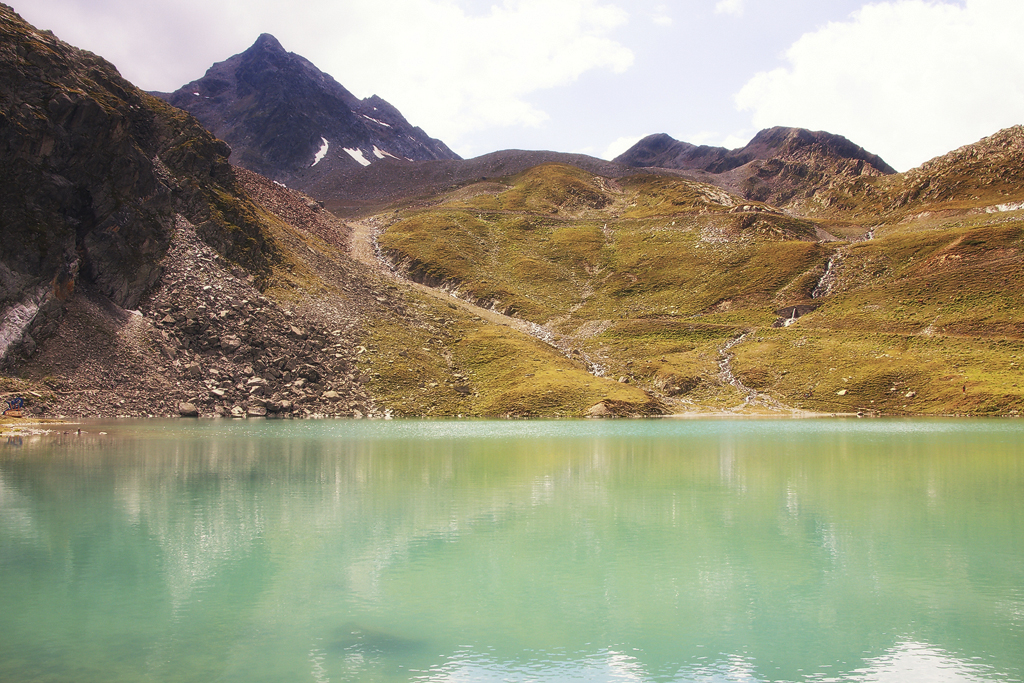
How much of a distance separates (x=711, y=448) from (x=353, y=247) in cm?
11148

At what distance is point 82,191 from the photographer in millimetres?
78562

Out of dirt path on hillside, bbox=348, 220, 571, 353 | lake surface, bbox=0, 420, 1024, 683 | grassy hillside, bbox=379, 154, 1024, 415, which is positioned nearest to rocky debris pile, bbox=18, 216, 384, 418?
grassy hillside, bbox=379, 154, 1024, 415

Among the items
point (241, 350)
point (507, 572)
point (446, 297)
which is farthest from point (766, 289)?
point (507, 572)

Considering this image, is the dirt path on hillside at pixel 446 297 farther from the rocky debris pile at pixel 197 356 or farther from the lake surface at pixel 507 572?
the lake surface at pixel 507 572

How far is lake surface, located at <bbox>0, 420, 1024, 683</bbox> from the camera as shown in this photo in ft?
41.9

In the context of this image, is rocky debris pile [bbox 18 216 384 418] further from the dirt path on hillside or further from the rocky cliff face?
the dirt path on hillside

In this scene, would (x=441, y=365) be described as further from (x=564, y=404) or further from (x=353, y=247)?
(x=353, y=247)

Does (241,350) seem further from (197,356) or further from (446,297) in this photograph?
(446,297)

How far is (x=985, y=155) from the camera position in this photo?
17012 cm

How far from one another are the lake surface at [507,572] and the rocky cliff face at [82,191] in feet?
134

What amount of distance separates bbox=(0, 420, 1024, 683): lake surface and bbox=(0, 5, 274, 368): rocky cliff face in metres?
41.0

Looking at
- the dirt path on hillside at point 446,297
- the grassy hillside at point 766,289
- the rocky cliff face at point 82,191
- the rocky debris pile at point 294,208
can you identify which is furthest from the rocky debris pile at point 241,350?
the rocky debris pile at point 294,208

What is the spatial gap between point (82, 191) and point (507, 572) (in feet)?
273

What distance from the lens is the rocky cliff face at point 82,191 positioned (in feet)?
225
